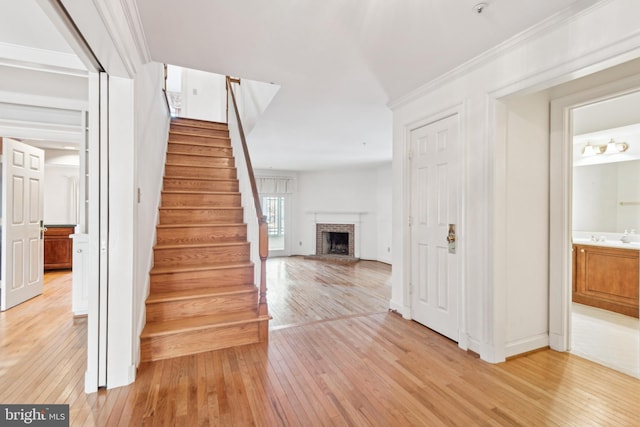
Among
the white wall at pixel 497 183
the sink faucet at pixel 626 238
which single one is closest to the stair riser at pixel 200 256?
the white wall at pixel 497 183

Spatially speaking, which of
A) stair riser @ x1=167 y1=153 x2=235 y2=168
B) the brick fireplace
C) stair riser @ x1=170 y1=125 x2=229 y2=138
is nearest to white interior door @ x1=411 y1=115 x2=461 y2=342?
stair riser @ x1=167 y1=153 x2=235 y2=168

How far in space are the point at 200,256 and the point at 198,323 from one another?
794 mm

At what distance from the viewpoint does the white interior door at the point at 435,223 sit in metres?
2.60

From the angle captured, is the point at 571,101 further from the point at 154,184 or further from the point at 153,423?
the point at 154,184

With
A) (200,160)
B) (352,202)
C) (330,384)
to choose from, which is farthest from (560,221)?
(352,202)

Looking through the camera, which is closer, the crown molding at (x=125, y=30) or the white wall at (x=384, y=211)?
the crown molding at (x=125, y=30)

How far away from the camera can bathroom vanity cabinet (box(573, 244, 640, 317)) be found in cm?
323

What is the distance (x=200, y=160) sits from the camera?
4.14 metres

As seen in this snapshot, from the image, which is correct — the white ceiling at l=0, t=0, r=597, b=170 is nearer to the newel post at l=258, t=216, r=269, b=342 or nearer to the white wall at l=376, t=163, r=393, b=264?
the newel post at l=258, t=216, r=269, b=342

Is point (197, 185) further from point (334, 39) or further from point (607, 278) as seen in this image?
point (607, 278)

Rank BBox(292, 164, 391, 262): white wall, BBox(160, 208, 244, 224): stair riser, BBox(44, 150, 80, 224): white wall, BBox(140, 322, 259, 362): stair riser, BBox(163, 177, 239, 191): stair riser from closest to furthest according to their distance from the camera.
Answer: BBox(140, 322, 259, 362): stair riser, BBox(160, 208, 244, 224): stair riser, BBox(163, 177, 239, 191): stair riser, BBox(44, 150, 80, 224): white wall, BBox(292, 164, 391, 262): white wall

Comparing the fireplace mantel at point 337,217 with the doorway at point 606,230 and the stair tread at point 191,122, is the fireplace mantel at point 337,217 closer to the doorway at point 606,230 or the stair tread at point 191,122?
the stair tread at point 191,122

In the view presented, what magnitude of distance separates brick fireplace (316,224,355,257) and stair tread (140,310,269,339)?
5405 mm

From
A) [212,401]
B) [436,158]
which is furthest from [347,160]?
[212,401]
